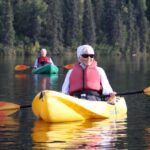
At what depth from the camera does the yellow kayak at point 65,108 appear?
14.4m

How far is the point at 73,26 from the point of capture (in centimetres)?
10044

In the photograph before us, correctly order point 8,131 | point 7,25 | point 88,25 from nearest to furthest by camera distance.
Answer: point 8,131 → point 7,25 → point 88,25

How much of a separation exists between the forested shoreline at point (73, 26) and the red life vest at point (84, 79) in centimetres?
7577

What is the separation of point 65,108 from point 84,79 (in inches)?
41.0

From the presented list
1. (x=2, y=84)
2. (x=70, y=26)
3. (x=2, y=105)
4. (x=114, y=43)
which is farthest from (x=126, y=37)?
(x=2, y=105)

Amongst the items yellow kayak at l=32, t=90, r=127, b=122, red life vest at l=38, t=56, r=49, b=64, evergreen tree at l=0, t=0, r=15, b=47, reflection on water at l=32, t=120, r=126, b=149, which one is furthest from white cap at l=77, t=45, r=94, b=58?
evergreen tree at l=0, t=0, r=15, b=47

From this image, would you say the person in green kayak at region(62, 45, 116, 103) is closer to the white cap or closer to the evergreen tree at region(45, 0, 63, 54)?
the white cap

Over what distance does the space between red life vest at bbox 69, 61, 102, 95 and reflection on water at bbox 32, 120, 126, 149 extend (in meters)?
0.86

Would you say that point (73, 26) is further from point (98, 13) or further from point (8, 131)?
point (8, 131)

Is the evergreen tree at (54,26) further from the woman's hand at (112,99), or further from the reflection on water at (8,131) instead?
the reflection on water at (8,131)

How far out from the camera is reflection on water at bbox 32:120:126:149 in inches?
462

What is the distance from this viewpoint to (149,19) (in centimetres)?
11094

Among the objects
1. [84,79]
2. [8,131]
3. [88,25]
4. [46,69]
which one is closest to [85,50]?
[84,79]

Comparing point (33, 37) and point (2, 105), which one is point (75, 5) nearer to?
point (33, 37)
